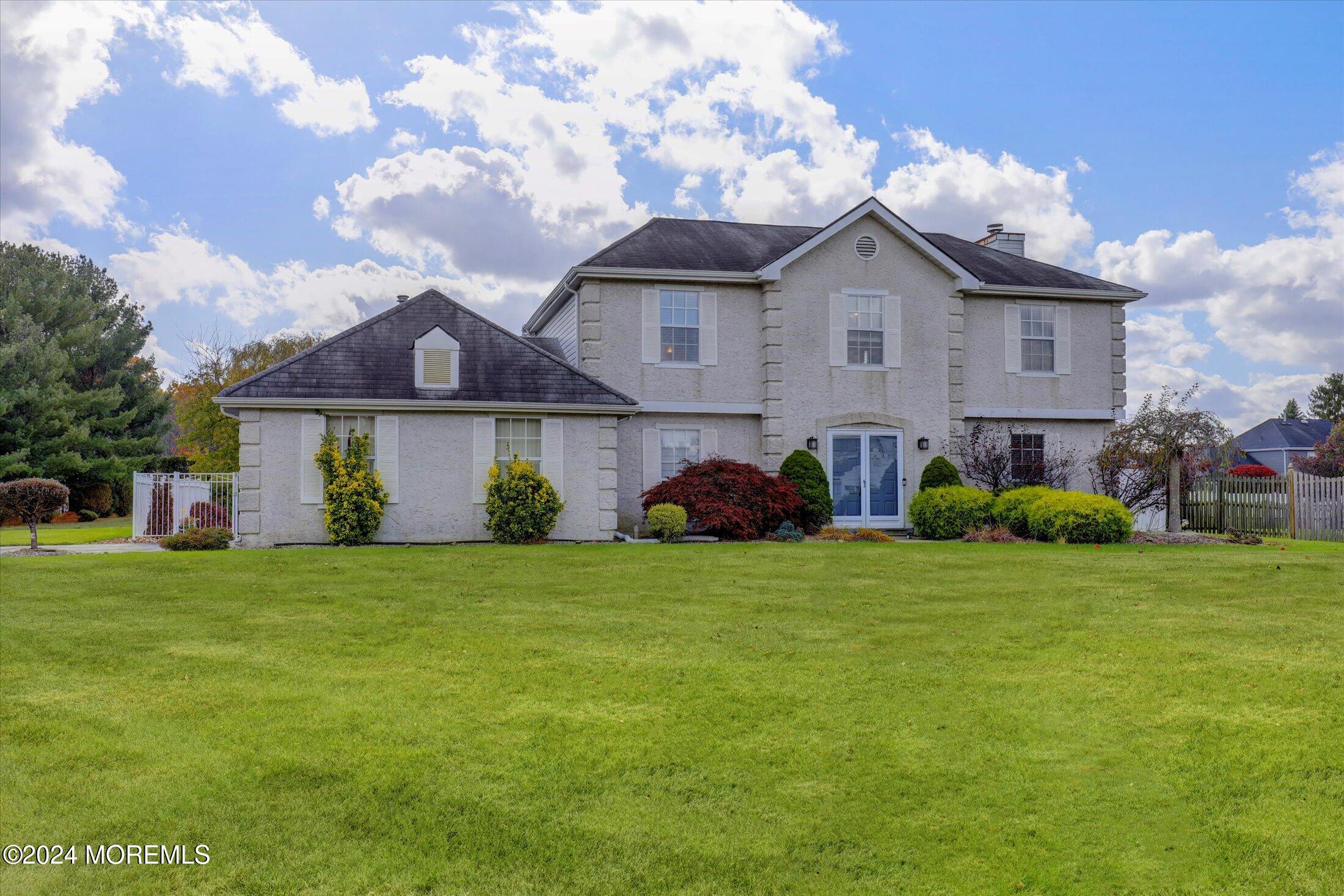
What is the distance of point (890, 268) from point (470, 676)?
1739 cm

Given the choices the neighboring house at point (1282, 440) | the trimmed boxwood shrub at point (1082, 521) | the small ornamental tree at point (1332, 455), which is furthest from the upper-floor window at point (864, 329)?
the neighboring house at point (1282, 440)

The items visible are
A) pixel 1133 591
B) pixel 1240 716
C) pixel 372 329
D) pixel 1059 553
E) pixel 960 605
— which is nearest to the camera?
pixel 1240 716

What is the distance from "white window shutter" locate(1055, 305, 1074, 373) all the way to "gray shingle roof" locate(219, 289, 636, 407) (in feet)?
36.6

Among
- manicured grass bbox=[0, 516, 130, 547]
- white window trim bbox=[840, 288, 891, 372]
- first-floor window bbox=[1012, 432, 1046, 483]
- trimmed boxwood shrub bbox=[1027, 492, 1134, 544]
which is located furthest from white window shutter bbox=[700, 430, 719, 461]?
manicured grass bbox=[0, 516, 130, 547]

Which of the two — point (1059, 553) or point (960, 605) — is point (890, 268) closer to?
point (1059, 553)

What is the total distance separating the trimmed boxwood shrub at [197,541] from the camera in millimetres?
18422

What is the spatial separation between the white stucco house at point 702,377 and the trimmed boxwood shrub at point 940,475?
414 mm

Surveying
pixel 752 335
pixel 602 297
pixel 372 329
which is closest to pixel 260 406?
pixel 372 329

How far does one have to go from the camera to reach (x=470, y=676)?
8.00 meters

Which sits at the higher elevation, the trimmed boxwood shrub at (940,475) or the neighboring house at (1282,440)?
the neighboring house at (1282,440)

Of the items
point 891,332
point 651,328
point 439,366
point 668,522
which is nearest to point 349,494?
point 439,366

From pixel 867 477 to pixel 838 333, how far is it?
3321mm

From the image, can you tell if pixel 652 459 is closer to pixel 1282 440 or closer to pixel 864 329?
pixel 864 329

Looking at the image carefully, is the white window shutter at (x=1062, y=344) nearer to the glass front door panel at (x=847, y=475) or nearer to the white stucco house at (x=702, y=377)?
the white stucco house at (x=702, y=377)
